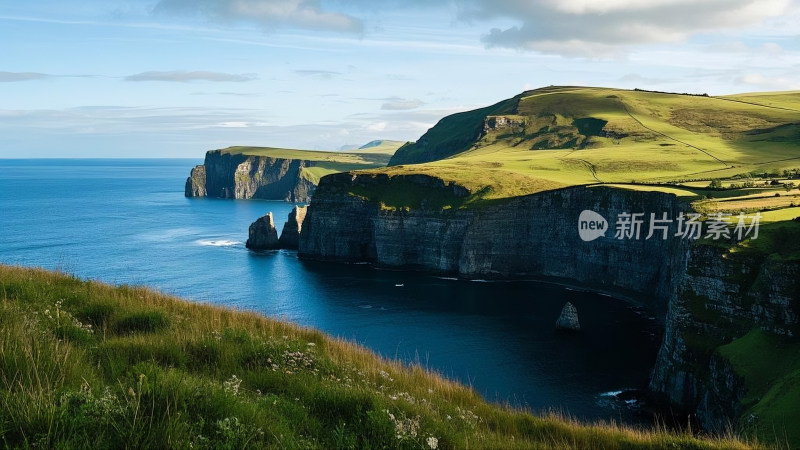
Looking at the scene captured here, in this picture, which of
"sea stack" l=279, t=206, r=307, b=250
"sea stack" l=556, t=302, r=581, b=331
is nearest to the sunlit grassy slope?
"sea stack" l=279, t=206, r=307, b=250

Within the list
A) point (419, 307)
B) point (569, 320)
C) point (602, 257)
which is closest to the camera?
point (569, 320)

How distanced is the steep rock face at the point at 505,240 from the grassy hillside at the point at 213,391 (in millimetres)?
85876

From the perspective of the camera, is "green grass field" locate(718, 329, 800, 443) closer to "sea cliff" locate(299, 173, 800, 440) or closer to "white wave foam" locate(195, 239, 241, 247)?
"sea cliff" locate(299, 173, 800, 440)

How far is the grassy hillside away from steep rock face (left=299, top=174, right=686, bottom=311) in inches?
3381

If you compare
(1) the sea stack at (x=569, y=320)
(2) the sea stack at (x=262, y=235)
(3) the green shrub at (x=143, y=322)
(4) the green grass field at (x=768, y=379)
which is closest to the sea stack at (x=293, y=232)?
(2) the sea stack at (x=262, y=235)

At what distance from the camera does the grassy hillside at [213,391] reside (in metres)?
8.38

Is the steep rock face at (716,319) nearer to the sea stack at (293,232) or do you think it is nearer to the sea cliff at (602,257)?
the sea cliff at (602,257)

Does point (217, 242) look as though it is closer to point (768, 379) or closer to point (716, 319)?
point (716, 319)

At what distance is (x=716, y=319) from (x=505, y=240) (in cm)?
7101

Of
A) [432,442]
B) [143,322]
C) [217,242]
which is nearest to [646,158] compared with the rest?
[217,242]

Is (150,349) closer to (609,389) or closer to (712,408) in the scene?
(712,408)

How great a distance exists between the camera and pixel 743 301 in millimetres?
51281

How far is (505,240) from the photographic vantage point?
124 m

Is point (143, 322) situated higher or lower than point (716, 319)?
higher
